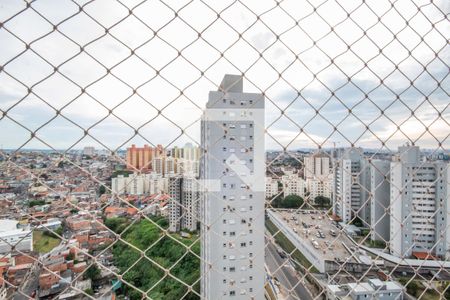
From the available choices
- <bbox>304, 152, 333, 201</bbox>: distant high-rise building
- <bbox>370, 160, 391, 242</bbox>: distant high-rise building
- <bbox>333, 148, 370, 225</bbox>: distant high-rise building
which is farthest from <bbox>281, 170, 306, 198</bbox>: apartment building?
<bbox>370, 160, 391, 242</bbox>: distant high-rise building

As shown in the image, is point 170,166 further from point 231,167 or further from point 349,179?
point 349,179

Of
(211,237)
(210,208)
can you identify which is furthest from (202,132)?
(211,237)

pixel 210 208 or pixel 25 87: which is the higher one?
pixel 25 87

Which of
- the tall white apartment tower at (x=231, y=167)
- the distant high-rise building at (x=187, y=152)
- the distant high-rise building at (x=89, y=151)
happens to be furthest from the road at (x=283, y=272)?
the distant high-rise building at (x=89, y=151)

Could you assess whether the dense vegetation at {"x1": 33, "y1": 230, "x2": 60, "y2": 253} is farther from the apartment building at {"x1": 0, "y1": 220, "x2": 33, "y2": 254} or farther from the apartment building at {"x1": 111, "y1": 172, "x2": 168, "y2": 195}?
the apartment building at {"x1": 111, "y1": 172, "x2": 168, "y2": 195}

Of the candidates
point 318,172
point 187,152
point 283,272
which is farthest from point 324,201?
point 283,272

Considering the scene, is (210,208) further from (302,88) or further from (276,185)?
(302,88)

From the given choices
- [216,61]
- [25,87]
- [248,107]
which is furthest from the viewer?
[248,107]

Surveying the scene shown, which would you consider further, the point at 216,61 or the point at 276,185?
the point at 276,185
